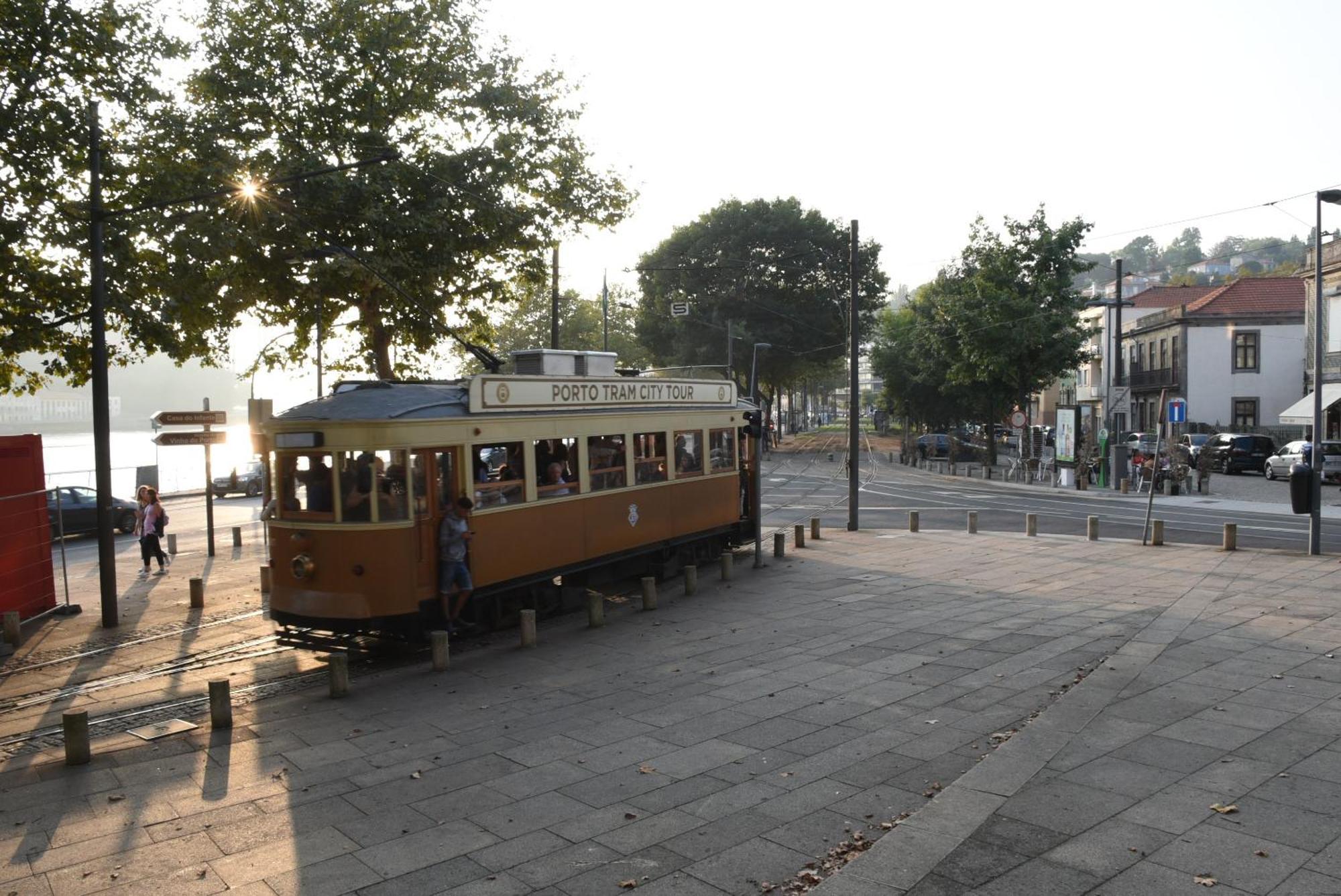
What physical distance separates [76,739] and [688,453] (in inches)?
427

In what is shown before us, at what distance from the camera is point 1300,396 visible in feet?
172

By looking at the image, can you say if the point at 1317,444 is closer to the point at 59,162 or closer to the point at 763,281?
the point at 59,162

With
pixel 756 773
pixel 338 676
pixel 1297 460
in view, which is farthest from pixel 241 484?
pixel 1297 460

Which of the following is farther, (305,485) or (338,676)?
(305,485)

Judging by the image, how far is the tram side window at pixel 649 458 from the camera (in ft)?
52.6

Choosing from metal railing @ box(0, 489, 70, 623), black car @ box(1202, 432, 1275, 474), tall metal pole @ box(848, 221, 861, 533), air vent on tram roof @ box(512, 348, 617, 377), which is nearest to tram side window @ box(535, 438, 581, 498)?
air vent on tram roof @ box(512, 348, 617, 377)

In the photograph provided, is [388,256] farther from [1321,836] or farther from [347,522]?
[1321,836]

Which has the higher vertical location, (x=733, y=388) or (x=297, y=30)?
(x=297, y=30)

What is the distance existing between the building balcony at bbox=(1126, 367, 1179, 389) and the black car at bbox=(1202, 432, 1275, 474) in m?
13.4

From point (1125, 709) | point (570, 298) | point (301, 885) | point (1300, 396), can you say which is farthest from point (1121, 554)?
point (570, 298)

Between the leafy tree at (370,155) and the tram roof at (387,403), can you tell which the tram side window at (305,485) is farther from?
the leafy tree at (370,155)

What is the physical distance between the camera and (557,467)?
46.4ft

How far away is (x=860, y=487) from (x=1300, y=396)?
2881 cm

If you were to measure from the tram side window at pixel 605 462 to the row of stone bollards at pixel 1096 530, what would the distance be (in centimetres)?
524
